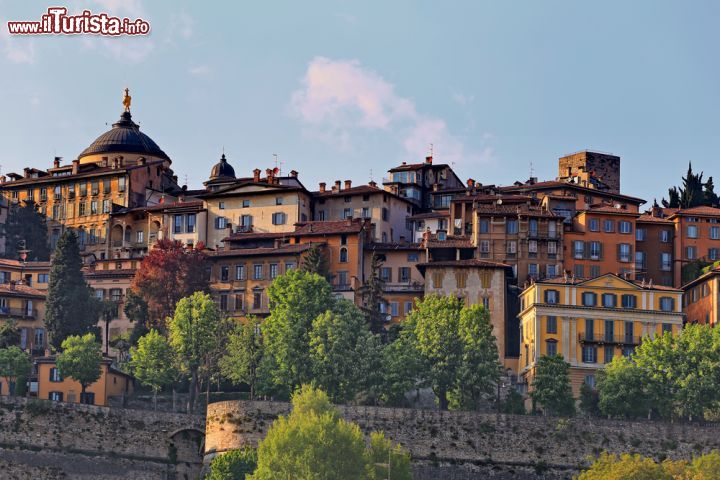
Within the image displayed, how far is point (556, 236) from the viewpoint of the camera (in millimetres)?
124188

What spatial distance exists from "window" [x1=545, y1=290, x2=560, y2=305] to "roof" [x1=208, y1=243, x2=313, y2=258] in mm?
19511

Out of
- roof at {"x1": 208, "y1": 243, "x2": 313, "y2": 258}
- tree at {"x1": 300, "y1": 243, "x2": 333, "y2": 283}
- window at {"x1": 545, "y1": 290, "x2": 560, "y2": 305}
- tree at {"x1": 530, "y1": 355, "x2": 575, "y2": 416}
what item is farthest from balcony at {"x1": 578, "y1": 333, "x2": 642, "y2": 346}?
roof at {"x1": 208, "y1": 243, "x2": 313, "y2": 258}

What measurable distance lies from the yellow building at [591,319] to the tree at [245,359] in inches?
758

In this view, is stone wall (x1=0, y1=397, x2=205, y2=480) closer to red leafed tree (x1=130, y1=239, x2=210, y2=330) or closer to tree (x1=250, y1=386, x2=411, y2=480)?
tree (x1=250, y1=386, x2=411, y2=480)

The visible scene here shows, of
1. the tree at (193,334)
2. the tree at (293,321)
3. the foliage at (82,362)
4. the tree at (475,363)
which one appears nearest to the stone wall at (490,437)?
the tree at (293,321)

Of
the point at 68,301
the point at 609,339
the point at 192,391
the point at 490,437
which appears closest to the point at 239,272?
the point at 68,301

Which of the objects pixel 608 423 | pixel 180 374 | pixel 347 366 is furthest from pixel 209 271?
pixel 608 423

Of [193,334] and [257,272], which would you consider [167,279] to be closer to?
[257,272]

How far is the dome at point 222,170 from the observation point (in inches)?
5955

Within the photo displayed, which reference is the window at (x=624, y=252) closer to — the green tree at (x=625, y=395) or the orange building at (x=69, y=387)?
the green tree at (x=625, y=395)

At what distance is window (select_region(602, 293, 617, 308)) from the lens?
11362 cm

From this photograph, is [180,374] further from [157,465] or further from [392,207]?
[392,207]

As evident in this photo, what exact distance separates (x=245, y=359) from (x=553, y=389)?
20014 millimetres

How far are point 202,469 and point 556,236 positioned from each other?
38.2 m
